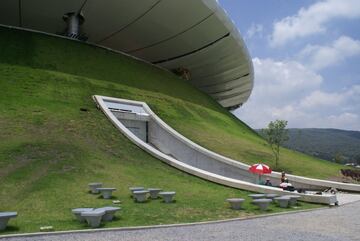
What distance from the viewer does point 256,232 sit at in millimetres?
9727

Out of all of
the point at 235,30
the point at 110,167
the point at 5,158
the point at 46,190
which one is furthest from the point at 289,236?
the point at 235,30

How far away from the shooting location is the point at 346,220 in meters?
11.9

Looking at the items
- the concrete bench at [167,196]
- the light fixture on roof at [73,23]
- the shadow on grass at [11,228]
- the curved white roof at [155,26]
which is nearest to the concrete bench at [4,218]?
the shadow on grass at [11,228]

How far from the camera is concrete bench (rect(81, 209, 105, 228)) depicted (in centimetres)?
993

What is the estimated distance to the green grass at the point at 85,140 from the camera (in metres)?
12.4

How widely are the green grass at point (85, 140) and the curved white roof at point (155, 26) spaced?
217 centimetres

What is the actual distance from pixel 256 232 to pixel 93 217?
378 centimetres

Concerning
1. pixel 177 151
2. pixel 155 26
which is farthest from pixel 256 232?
pixel 155 26

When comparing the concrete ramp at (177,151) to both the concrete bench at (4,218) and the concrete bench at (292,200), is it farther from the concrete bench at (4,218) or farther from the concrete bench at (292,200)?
the concrete bench at (4,218)

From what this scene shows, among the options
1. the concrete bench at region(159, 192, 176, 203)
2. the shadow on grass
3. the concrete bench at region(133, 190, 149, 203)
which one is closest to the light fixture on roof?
the concrete bench at region(133, 190, 149, 203)

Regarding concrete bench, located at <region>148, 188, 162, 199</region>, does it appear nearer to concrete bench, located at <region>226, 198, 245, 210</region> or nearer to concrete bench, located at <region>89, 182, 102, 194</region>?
concrete bench, located at <region>89, 182, 102, 194</region>

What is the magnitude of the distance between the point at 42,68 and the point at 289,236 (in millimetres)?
20819

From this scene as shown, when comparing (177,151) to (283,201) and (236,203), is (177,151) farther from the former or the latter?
(236,203)

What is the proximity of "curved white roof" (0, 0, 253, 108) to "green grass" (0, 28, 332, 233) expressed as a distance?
2.17m
